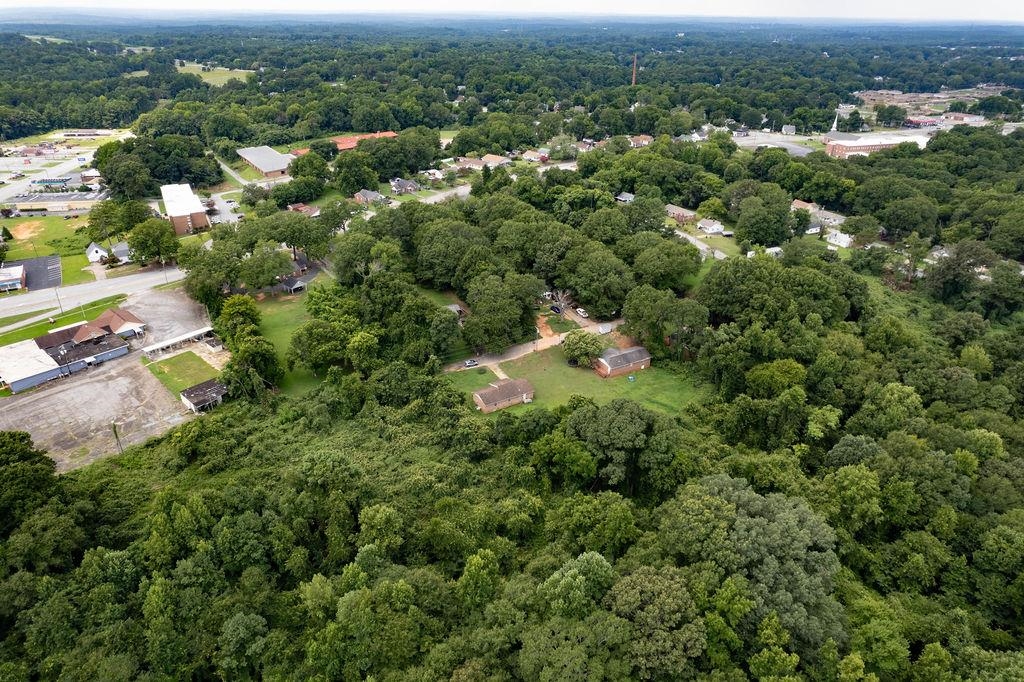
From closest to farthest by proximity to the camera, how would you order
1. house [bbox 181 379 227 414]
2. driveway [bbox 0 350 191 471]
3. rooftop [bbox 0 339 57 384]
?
driveway [bbox 0 350 191 471], house [bbox 181 379 227 414], rooftop [bbox 0 339 57 384]

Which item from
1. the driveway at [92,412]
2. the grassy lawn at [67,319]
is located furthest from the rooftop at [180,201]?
the driveway at [92,412]

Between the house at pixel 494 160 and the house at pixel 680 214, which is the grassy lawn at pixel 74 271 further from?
the house at pixel 680 214

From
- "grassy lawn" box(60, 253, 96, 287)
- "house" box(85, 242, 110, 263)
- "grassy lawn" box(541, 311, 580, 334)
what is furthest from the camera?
"house" box(85, 242, 110, 263)

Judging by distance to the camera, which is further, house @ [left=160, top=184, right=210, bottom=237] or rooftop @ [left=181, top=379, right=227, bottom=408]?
house @ [left=160, top=184, right=210, bottom=237]

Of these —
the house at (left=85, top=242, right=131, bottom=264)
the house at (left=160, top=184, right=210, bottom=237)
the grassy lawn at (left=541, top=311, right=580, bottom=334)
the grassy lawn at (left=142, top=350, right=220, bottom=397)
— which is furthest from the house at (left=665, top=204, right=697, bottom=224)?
the house at (left=85, top=242, right=131, bottom=264)

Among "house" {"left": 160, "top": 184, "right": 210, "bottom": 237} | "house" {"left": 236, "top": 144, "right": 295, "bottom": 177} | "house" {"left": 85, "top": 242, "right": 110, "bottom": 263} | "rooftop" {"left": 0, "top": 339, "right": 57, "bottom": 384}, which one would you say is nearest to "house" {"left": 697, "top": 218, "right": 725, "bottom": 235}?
"house" {"left": 160, "top": 184, "right": 210, "bottom": 237}

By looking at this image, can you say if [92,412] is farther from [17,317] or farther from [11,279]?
[11,279]

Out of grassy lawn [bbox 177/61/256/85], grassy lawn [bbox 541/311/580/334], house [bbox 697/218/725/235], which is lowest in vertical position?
grassy lawn [bbox 541/311/580/334]

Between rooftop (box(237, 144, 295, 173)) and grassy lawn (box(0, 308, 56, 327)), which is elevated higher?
rooftop (box(237, 144, 295, 173))

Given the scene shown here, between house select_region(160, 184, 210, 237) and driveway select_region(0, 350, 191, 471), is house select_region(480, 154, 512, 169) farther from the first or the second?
driveway select_region(0, 350, 191, 471)
